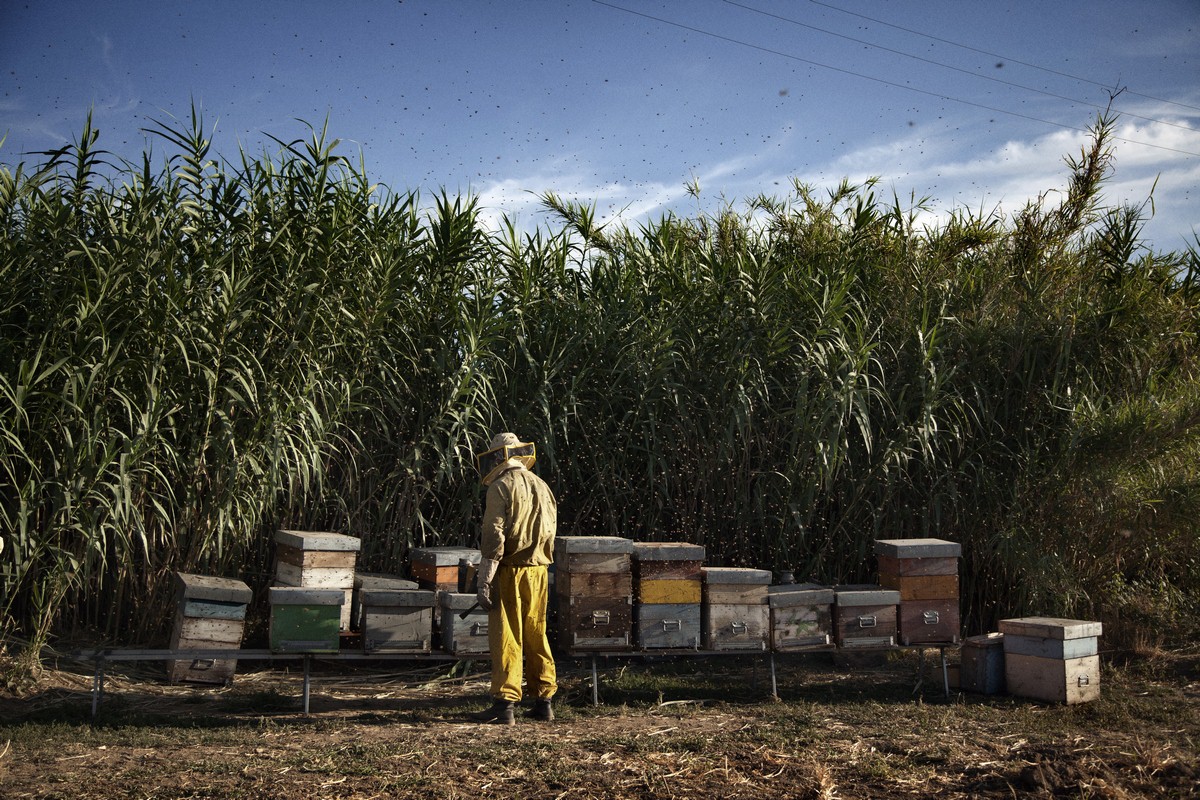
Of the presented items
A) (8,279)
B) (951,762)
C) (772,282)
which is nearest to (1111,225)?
(772,282)

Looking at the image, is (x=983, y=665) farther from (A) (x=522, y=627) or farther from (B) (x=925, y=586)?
(A) (x=522, y=627)

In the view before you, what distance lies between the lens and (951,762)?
4.45 meters

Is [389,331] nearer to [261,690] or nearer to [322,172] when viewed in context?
[322,172]

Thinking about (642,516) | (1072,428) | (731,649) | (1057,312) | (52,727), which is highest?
(1057,312)

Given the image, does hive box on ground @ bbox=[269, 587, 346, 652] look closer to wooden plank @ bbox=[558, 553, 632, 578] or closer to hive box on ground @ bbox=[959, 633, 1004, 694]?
wooden plank @ bbox=[558, 553, 632, 578]

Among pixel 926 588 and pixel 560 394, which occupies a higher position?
pixel 560 394

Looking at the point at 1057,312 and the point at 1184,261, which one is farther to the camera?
the point at 1184,261

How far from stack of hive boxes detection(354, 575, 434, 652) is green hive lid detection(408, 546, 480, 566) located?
0.78 ft

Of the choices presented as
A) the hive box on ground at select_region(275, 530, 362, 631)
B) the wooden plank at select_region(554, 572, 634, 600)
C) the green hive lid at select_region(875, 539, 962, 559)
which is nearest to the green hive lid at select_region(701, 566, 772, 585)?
the wooden plank at select_region(554, 572, 634, 600)

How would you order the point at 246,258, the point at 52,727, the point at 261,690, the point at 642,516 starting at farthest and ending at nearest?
the point at 642,516
the point at 246,258
the point at 261,690
the point at 52,727

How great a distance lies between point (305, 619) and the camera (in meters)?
5.23

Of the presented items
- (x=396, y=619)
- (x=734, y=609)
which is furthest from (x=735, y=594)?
(x=396, y=619)

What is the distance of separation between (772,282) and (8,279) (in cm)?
495

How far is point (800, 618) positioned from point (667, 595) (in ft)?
2.80
